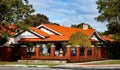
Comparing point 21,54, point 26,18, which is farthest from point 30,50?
point 26,18

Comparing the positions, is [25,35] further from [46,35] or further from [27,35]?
[46,35]

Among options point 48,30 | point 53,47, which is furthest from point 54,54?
point 48,30

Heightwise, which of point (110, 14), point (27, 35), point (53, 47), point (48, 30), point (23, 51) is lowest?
point (23, 51)

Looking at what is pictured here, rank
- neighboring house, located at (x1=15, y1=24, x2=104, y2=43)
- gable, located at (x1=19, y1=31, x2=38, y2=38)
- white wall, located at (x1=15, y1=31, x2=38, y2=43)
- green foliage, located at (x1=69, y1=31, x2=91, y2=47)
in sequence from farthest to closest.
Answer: white wall, located at (x1=15, y1=31, x2=38, y2=43) → gable, located at (x1=19, y1=31, x2=38, y2=38) → neighboring house, located at (x1=15, y1=24, x2=104, y2=43) → green foliage, located at (x1=69, y1=31, x2=91, y2=47)

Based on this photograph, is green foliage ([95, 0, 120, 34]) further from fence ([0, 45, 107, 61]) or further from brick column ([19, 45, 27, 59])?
brick column ([19, 45, 27, 59])

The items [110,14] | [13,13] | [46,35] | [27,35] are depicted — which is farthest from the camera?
[27,35]

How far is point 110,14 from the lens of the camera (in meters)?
56.1

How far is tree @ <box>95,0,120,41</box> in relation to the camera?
56.2 metres

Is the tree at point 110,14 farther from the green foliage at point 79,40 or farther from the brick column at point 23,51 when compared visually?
the brick column at point 23,51

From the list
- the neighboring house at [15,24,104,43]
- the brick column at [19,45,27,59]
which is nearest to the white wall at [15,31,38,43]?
the neighboring house at [15,24,104,43]

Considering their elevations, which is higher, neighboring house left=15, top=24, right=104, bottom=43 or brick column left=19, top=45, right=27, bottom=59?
neighboring house left=15, top=24, right=104, bottom=43

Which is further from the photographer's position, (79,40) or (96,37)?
(96,37)

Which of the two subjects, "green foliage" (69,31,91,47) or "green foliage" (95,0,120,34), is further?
"green foliage" (95,0,120,34)

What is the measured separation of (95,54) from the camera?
5562 centimetres
